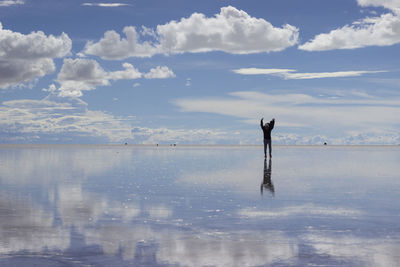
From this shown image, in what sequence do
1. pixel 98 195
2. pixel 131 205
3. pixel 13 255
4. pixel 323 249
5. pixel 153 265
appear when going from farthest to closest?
1. pixel 98 195
2. pixel 131 205
3. pixel 323 249
4. pixel 13 255
5. pixel 153 265

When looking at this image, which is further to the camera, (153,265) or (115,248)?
(115,248)

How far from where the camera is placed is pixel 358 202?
13000 mm

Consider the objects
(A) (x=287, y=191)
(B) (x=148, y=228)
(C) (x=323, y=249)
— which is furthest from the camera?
(A) (x=287, y=191)

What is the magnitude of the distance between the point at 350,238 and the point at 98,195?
8.32m

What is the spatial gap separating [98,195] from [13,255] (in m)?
7.52

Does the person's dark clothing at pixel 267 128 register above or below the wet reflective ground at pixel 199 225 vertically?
above

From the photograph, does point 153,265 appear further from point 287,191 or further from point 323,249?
point 287,191

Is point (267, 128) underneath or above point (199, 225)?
above

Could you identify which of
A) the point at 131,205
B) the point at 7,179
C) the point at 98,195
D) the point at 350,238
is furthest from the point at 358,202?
the point at 7,179

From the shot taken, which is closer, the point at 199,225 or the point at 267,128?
the point at 199,225

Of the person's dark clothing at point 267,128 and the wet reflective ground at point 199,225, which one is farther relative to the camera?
the person's dark clothing at point 267,128

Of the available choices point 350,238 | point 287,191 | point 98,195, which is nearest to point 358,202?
point 287,191

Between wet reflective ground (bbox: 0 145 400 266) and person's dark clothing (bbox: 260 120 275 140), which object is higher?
person's dark clothing (bbox: 260 120 275 140)

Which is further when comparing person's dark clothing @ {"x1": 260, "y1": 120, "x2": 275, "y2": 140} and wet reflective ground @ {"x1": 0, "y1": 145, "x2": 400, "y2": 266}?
person's dark clothing @ {"x1": 260, "y1": 120, "x2": 275, "y2": 140}
